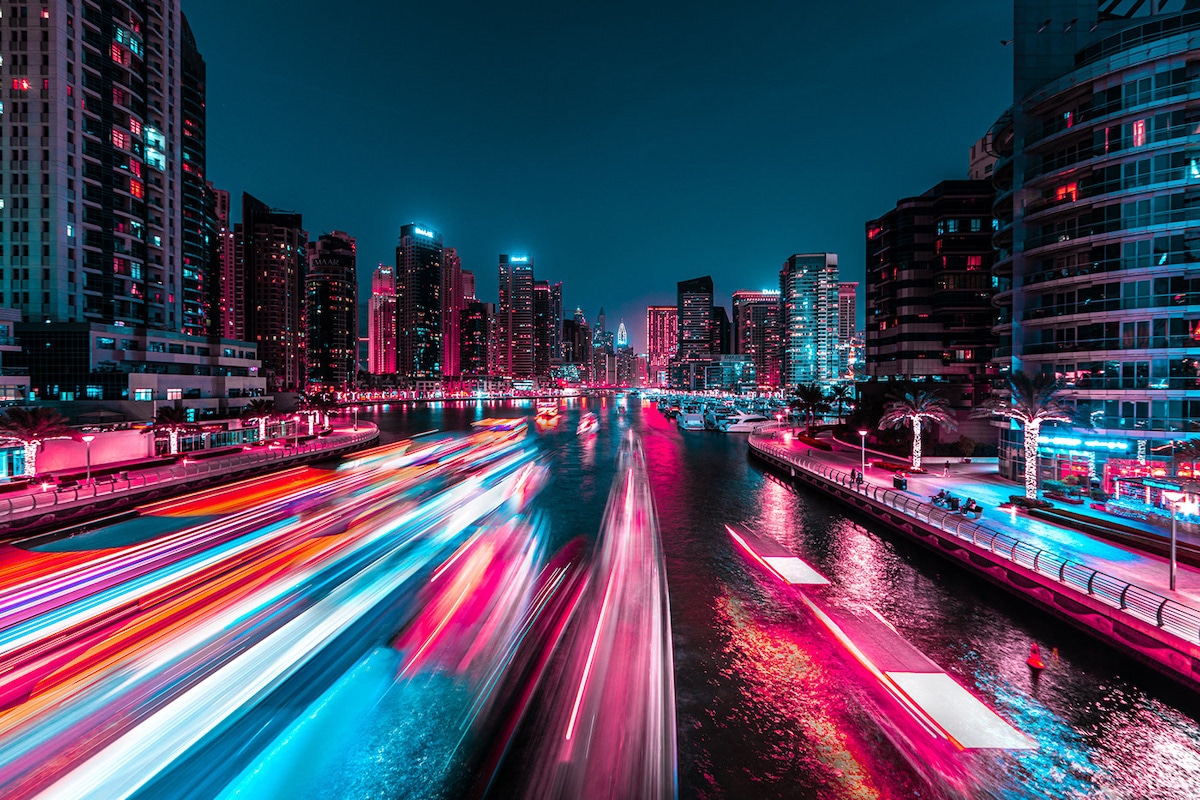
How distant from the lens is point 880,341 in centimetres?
8250

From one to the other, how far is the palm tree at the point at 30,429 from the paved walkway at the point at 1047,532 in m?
59.5

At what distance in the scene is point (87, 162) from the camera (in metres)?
68.2

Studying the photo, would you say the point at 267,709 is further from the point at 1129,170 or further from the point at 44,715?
the point at 1129,170

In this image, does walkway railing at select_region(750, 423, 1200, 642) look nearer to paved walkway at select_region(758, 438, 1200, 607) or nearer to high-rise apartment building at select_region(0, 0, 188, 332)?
paved walkway at select_region(758, 438, 1200, 607)

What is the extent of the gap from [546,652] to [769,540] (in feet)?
62.0

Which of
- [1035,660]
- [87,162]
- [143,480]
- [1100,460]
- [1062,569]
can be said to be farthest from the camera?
[87,162]

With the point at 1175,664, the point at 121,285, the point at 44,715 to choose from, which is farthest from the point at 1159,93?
the point at 121,285

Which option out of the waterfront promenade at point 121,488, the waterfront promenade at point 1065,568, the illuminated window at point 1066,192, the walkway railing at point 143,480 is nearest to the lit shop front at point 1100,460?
the waterfront promenade at point 1065,568

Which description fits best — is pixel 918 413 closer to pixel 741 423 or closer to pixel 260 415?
pixel 741 423

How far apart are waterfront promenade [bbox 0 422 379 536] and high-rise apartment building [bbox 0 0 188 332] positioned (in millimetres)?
37467

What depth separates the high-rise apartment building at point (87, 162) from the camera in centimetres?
6397

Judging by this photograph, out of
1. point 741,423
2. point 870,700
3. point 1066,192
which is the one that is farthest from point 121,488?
point 741,423

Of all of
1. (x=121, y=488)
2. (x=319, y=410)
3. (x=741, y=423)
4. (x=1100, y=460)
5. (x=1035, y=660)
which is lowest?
(x=1035, y=660)

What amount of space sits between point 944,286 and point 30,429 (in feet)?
312
